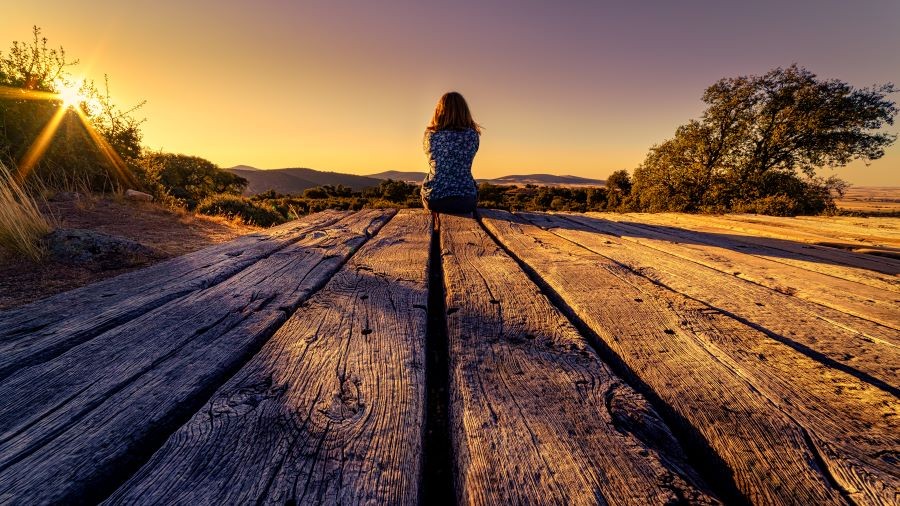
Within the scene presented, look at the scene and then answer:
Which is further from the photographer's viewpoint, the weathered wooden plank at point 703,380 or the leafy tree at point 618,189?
the leafy tree at point 618,189

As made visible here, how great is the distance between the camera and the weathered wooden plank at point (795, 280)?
58.0 inches

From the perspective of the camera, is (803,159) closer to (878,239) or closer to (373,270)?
(878,239)

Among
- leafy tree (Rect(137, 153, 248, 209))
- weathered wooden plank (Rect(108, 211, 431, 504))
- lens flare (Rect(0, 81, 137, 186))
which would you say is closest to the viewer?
weathered wooden plank (Rect(108, 211, 431, 504))

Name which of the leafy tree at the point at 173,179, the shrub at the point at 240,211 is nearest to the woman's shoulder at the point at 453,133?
the shrub at the point at 240,211

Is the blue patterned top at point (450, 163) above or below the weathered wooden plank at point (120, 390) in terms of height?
above

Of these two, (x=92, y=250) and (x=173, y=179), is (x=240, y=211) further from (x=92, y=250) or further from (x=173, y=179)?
(x=92, y=250)

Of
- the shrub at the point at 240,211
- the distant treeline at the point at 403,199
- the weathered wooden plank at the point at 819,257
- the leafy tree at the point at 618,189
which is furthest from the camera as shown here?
the leafy tree at the point at 618,189

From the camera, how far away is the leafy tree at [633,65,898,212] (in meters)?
14.6

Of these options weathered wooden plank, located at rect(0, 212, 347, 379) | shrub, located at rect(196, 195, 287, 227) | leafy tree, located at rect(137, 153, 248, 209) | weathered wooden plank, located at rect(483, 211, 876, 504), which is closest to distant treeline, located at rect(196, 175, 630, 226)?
shrub, located at rect(196, 195, 287, 227)

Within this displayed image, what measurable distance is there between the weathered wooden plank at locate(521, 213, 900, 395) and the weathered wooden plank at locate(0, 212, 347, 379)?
2.12 metres

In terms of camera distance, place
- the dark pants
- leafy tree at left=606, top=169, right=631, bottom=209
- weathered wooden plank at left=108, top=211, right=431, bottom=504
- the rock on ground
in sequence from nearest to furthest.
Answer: weathered wooden plank at left=108, top=211, right=431, bottom=504 → the rock on ground → the dark pants → leafy tree at left=606, top=169, right=631, bottom=209

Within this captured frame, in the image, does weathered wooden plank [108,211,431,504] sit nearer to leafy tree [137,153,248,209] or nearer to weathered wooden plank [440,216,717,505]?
weathered wooden plank [440,216,717,505]

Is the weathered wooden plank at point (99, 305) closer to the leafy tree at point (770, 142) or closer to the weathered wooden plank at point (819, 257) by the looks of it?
the weathered wooden plank at point (819, 257)

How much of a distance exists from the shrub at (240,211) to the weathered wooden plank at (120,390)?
8.07 meters
